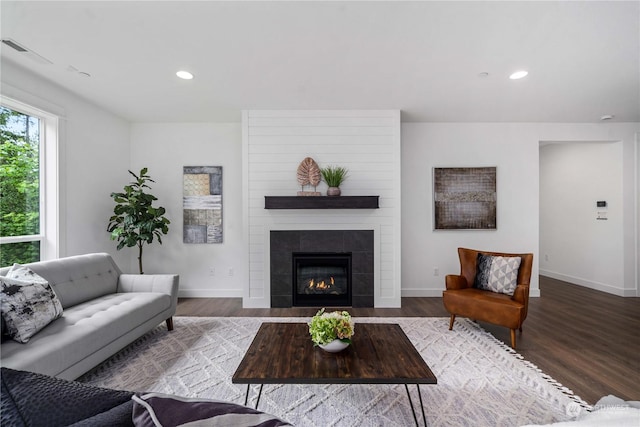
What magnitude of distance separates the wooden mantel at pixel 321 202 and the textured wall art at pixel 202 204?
1164 mm

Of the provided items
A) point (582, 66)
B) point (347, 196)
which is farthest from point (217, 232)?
point (582, 66)

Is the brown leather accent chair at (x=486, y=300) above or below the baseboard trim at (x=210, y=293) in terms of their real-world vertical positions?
above

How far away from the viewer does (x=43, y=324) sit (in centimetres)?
195

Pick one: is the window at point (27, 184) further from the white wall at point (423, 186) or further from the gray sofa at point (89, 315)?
the white wall at point (423, 186)

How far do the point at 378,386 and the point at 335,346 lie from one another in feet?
2.04

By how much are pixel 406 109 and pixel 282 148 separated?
1760 millimetres

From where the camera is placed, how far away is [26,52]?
7.86 feet

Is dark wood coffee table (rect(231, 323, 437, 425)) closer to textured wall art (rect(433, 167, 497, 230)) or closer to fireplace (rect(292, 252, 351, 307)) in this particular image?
fireplace (rect(292, 252, 351, 307))

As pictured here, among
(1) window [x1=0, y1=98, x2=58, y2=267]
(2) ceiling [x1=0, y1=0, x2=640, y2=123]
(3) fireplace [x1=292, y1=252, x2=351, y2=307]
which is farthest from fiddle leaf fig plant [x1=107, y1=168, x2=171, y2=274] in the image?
(3) fireplace [x1=292, y1=252, x2=351, y2=307]

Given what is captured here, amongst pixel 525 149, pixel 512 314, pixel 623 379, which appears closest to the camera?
pixel 623 379

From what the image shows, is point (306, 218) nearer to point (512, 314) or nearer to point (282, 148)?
point (282, 148)

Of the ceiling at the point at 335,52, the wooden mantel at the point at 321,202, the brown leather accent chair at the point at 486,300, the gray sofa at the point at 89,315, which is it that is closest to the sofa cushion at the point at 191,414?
the gray sofa at the point at 89,315

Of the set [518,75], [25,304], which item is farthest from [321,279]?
[518,75]

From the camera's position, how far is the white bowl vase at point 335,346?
175cm
